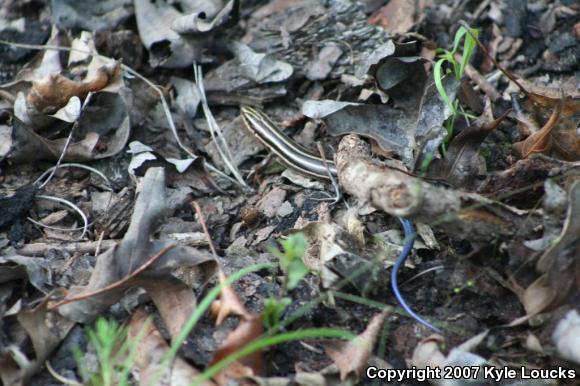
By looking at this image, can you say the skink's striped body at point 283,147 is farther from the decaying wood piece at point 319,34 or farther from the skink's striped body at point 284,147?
the decaying wood piece at point 319,34

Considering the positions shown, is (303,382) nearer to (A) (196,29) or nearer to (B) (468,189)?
(B) (468,189)

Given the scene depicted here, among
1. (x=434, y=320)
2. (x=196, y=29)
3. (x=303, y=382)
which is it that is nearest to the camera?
(x=303, y=382)

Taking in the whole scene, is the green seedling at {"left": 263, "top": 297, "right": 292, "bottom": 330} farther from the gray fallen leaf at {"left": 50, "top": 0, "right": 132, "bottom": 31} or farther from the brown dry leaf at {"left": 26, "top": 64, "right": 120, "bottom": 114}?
the gray fallen leaf at {"left": 50, "top": 0, "right": 132, "bottom": 31}

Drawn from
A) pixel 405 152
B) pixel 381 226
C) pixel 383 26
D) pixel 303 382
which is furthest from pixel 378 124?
pixel 303 382

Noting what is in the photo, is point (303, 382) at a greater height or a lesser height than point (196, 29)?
lesser

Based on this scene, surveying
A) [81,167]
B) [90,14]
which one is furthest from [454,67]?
[90,14]

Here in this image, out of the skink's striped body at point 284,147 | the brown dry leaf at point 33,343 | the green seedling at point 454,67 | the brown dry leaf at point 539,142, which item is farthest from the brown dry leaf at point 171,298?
the brown dry leaf at point 539,142

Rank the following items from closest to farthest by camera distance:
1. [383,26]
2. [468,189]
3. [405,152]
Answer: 1. [468,189]
2. [405,152]
3. [383,26]
